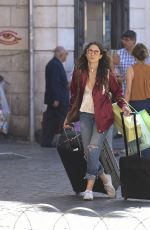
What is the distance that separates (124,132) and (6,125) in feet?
21.4

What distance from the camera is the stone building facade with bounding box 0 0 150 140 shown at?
15219 mm

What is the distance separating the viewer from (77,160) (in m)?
9.23

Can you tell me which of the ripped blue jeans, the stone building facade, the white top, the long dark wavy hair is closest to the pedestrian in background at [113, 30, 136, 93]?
the stone building facade

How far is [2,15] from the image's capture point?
1531 cm

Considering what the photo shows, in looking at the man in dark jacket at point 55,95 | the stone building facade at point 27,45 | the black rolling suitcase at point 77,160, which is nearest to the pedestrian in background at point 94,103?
the black rolling suitcase at point 77,160

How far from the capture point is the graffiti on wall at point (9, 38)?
600 inches

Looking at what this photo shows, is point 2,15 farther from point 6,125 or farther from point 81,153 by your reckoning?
point 81,153

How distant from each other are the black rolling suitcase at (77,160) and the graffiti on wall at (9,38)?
629 cm

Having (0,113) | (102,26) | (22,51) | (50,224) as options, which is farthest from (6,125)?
(50,224)

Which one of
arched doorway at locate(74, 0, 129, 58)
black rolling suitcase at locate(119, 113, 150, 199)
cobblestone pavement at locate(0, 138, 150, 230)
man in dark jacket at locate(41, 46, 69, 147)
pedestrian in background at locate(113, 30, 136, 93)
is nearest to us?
cobblestone pavement at locate(0, 138, 150, 230)

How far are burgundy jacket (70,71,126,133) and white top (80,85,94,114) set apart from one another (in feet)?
0.17

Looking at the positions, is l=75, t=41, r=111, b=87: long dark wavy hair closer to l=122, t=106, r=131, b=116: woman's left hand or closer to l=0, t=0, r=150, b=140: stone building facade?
l=122, t=106, r=131, b=116: woman's left hand

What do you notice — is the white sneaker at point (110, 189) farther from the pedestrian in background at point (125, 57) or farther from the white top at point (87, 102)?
the pedestrian in background at point (125, 57)

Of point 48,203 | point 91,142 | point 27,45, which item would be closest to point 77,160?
point 91,142
